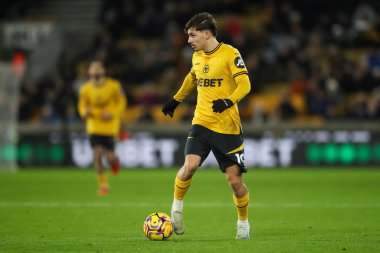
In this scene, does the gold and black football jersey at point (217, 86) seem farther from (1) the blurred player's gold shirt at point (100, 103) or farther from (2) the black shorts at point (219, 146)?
(1) the blurred player's gold shirt at point (100, 103)

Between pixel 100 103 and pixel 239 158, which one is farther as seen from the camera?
pixel 100 103

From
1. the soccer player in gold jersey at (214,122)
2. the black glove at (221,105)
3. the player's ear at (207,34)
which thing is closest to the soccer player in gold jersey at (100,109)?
the soccer player in gold jersey at (214,122)

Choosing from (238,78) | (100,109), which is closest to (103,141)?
(100,109)

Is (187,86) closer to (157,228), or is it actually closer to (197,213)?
(157,228)

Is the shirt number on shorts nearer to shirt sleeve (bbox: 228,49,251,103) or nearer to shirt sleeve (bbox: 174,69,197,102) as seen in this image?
shirt sleeve (bbox: 228,49,251,103)

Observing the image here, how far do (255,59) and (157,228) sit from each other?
15.9 metres

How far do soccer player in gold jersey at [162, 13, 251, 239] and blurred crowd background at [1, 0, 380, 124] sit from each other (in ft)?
46.6

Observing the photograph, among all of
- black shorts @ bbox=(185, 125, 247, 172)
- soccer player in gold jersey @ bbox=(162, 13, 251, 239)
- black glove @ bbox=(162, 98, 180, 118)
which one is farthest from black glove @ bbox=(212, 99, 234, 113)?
black glove @ bbox=(162, 98, 180, 118)

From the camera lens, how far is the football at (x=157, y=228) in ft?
29.6

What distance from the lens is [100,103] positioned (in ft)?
53.8

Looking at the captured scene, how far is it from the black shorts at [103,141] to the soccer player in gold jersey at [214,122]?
7.18 metres

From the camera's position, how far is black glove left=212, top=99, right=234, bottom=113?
8.68m

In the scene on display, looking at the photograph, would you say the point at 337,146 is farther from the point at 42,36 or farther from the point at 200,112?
the point at 200,112

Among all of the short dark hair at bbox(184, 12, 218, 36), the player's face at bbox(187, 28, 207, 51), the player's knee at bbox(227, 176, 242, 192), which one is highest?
the short dark hair at bbox(184, 12, 218, 36)
